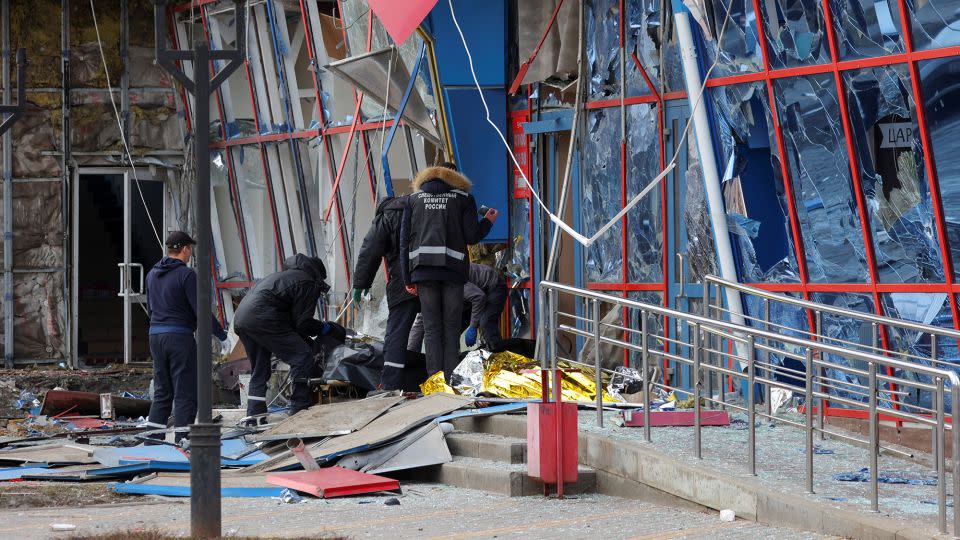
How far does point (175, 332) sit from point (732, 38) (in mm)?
4999


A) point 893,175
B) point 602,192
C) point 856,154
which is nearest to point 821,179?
point 856,154

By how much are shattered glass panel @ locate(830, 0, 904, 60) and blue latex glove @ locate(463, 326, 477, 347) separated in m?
5.12

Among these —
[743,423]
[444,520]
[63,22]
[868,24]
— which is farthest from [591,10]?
[63,22]

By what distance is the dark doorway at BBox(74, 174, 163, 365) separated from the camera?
70.1 feet

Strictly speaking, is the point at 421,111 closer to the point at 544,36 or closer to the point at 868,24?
the point at 544,36

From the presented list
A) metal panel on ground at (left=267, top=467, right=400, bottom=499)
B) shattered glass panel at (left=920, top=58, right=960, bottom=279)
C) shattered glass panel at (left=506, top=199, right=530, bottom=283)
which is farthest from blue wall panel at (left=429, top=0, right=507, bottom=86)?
metal panel on ground at (left=267, top=467, right=400, bottom=499)

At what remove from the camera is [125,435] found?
39.7 ft

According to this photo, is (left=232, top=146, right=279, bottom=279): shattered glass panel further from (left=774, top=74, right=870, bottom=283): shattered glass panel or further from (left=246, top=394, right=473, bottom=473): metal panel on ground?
(left=774, top=74, right=870, bottom=283): shattered glass panel

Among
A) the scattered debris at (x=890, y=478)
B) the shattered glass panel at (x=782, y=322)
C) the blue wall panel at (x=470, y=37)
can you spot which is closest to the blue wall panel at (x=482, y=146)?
the blue wall panel at (x=470, y=37)

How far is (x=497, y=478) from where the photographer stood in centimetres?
920

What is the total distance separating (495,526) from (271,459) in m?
2.87

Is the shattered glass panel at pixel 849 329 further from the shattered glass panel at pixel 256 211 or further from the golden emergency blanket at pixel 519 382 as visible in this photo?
the shattered glass panel at pixel 256 211

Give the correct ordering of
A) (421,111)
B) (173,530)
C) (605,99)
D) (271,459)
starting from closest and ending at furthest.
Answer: (173,530) < (271,459) < (605,99) < (421,111)

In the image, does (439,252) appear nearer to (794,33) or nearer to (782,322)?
(782,322)
